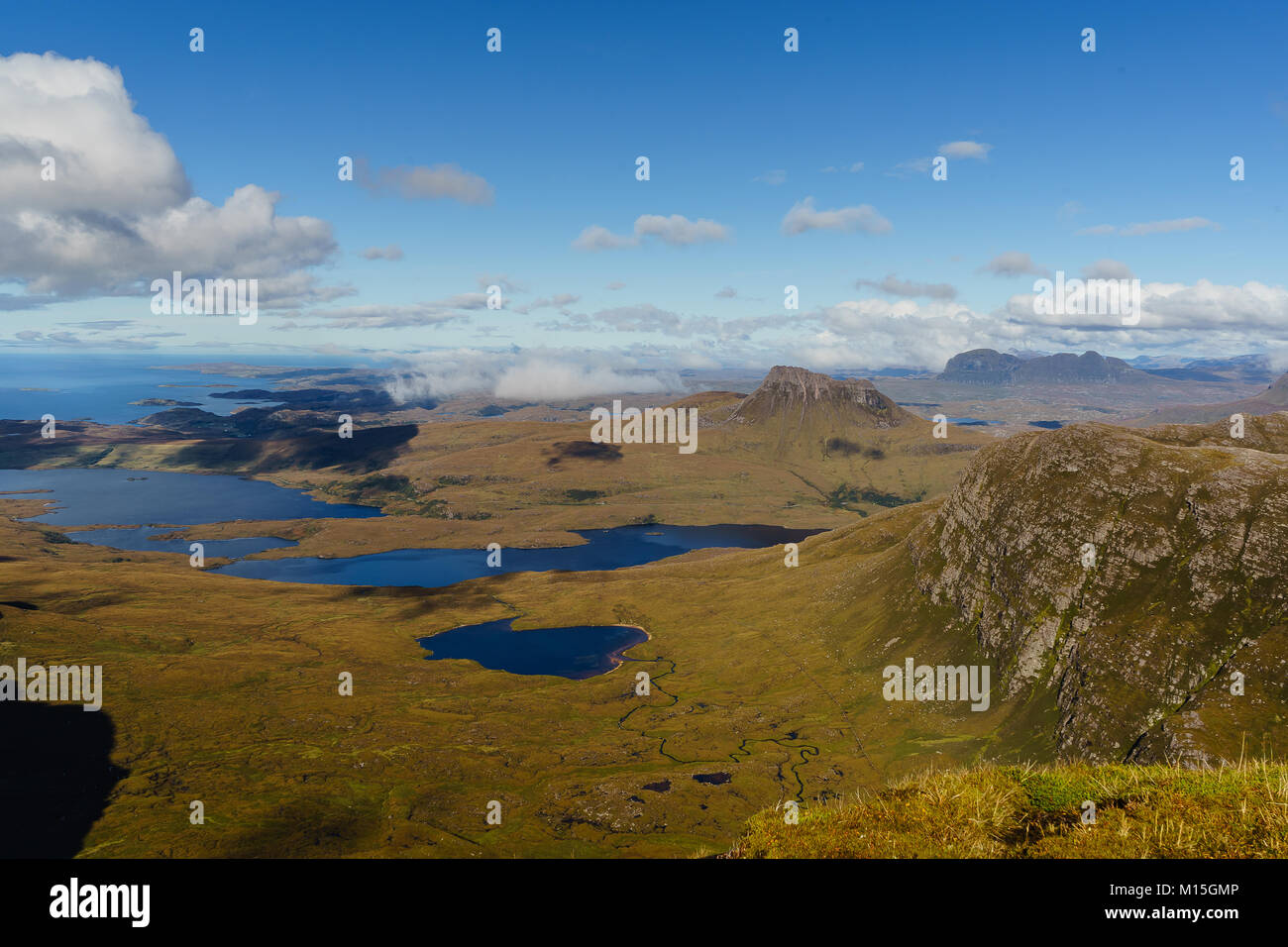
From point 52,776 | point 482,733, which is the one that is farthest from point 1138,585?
point 52,776

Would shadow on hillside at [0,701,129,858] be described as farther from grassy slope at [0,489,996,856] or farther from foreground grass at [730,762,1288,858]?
foreground grass at [730,762,1288,858]

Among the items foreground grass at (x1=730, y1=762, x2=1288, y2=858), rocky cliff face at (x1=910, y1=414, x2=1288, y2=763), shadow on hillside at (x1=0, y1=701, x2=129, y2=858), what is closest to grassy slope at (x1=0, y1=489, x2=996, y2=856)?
shadow on hillside at (x1=0, y1=701, x2=129, y2=858)

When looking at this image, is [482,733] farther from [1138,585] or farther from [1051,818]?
[1051,818]
